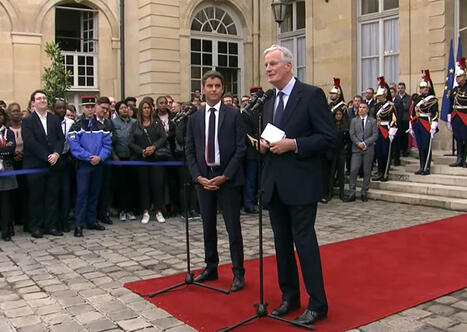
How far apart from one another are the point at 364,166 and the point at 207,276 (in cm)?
622

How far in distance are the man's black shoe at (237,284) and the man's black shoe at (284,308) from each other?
27.5 inches

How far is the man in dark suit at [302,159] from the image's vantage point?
4191mm

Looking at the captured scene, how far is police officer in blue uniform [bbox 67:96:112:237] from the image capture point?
8.04m

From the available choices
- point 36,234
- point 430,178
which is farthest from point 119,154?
point 430,178

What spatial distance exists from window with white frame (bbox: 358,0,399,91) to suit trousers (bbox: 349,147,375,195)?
4.67 meters

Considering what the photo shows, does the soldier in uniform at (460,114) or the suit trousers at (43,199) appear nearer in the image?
the suit trousers at (43,199)

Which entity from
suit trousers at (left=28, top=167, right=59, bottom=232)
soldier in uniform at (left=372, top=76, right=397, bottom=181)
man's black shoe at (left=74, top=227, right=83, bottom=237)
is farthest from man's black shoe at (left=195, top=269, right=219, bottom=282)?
soldier in uniform at (left=372, top=76, right=397, bottom=181)

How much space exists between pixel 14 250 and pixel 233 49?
13.0 meters

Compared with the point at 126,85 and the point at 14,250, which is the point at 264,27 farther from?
the point at 14,250

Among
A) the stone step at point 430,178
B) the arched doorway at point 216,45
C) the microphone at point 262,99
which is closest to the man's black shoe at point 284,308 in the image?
the microphone at point 262,99

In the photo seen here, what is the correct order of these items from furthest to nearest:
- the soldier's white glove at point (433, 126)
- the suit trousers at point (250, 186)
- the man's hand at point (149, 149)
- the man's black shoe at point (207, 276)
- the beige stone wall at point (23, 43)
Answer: the beige stone wall at point (23, 43) < the soldier's white glove at point (433, 126) < the suit trousers at point (250, 186) < the man's hand at point (149, 149) < the man's black shoe at point (207, 276)

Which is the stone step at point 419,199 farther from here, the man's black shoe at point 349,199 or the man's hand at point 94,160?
the man's hand at point 94,160

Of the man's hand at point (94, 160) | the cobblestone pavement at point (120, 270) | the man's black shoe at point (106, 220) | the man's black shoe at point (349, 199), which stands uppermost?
the man's hand at point (94, 160)

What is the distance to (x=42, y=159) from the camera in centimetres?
776
